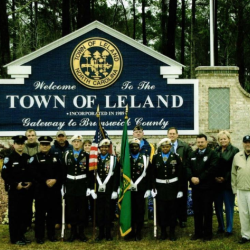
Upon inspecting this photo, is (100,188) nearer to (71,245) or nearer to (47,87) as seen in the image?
(71,245)

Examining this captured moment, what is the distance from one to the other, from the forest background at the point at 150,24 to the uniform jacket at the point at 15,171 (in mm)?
11904

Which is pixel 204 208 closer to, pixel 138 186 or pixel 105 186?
pixel 138 186

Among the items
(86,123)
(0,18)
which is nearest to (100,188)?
(86,123)

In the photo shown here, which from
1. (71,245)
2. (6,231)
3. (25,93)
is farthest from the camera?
(25,93)

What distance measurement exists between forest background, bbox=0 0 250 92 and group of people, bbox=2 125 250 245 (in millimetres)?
11780

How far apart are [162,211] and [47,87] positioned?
648 centimetres

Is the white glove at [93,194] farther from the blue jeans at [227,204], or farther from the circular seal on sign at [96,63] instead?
the circular seal on sign at [96,63]

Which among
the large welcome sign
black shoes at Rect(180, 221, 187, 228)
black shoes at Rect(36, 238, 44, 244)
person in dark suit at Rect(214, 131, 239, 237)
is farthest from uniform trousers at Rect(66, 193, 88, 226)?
the large welcome sign

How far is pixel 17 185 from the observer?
22.8ft

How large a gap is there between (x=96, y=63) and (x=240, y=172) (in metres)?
6.64

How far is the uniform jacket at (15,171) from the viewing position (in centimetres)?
696

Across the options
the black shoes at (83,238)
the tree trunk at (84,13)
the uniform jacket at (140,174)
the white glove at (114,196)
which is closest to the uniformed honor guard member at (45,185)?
the black shoes at (83,238)

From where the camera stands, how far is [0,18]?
738 inches

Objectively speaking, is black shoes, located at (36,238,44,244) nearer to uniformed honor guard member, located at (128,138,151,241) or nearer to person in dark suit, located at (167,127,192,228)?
uniformed honor guard member, located at (128,138,151,241)
